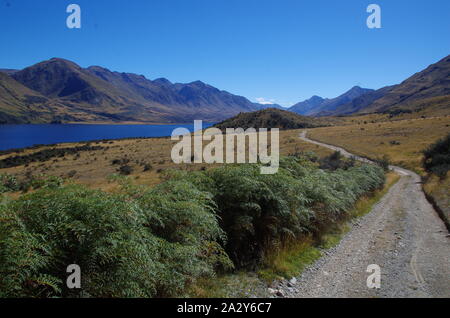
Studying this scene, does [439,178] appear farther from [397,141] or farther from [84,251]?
[397,141]

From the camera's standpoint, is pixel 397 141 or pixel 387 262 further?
pixel 397 141

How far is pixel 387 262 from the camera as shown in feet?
24.1

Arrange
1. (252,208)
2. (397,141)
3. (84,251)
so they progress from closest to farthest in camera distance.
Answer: (84,251) < (252,208) < (397,141)

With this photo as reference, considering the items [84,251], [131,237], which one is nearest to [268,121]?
[131,237]

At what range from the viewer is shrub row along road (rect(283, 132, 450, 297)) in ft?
18.9

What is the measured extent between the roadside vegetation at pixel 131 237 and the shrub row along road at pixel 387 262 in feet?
4.14

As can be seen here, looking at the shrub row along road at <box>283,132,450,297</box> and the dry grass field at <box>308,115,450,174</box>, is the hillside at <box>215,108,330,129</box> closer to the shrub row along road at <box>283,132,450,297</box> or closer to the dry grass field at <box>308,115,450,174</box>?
the dry grass field at <box>308,115,450,174</box>

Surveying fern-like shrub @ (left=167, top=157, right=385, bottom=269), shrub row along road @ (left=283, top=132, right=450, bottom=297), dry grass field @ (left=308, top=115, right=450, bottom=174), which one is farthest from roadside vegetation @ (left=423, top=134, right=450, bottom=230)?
fern-like shrub @ (left=167, top=157, right=385, bottom=269)

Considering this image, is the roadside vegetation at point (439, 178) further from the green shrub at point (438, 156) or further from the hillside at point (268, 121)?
the hillside at point (268, 121)

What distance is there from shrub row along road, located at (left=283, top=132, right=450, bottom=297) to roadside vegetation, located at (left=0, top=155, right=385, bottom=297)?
1263 mm

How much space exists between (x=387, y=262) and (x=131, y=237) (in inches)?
270
